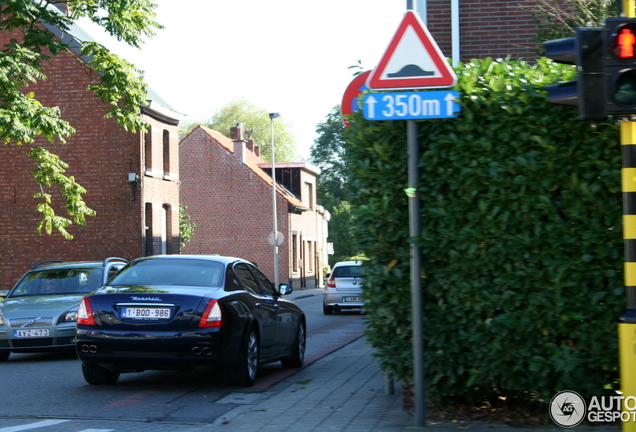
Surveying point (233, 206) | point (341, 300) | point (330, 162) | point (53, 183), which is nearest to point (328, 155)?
point (330, 162)

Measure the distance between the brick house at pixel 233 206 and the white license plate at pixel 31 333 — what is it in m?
39.6

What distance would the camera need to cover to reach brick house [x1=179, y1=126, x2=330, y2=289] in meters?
52.8

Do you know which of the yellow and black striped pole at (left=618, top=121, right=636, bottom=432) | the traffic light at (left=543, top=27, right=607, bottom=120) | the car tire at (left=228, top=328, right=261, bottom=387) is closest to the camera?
the yellow and black striped pole at (left=618, top=121, right=636, bottom=432)

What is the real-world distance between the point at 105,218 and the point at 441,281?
28.4 metres

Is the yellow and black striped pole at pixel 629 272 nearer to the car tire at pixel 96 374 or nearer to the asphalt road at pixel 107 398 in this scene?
the asphalt road at pixel 107 398

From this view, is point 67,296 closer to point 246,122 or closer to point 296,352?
point 296,352

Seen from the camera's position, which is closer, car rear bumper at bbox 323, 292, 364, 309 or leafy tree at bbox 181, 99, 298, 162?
car rear bumper at bbox 323, 292, 364, 309

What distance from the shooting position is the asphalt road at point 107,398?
7.52 m

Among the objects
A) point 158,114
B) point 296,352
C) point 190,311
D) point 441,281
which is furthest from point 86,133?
point 441,281

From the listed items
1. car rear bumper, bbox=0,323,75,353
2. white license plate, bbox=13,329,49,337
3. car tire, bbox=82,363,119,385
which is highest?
white license plate, bbox=13,329,49,337

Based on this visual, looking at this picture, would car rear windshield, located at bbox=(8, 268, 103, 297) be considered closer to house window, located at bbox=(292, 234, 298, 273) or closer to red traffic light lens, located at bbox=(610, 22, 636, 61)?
red traffic light lens, located at bbox=(610, 22, 636, 61)

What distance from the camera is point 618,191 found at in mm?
6230

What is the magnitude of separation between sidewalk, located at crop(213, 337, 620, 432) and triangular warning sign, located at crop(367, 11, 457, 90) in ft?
7.58

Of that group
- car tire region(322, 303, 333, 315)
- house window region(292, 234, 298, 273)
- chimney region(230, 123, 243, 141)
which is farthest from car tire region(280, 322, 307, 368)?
chimney region(230, 123, 243, 141)
